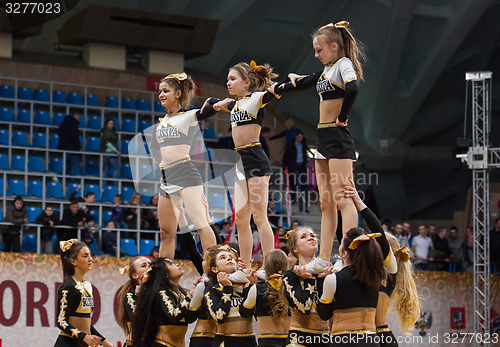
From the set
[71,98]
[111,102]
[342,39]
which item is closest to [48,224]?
[71,98]

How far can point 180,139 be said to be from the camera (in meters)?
5.81

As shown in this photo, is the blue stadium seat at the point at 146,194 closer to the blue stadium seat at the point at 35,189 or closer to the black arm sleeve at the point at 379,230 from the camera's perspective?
the blue stadium seat at the point at 35,189

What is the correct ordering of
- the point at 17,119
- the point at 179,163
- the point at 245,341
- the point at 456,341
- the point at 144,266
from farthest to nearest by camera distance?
the point at 17,119 < the point at 456,341 < the point at 179,163 < the point at 144,266 < the point at 245,341

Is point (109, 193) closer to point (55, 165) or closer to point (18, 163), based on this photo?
point (55, 165)

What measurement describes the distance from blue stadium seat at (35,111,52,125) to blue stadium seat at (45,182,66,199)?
186 centimetres

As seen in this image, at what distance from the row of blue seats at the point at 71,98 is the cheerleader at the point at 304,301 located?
1027cm

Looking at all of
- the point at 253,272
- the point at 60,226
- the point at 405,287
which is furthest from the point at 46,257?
the point at 405,287

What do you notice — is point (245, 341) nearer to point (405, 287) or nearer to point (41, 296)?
point (405, 287)

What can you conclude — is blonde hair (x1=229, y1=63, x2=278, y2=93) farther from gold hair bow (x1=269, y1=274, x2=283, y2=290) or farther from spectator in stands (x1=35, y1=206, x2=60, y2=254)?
spectator in stands (x1=35, y1=206, x2=60, y2=254)

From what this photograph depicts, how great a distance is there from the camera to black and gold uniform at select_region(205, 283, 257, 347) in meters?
4.76

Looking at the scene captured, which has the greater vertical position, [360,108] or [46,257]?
[360,108]

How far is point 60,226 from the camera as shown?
10.1 m

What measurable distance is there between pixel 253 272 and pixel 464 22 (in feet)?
34.2

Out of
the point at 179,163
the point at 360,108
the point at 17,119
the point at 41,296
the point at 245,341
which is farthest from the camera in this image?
the point at 360,108
